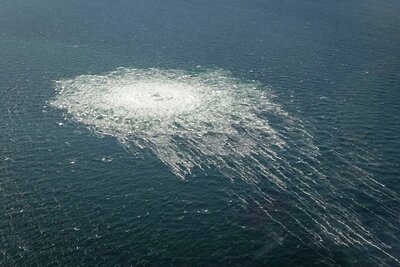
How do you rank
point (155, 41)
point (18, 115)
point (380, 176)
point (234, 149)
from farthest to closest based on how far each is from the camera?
point (155, 41)
point (18, 115)
point (234, 149)
point (380, 176)

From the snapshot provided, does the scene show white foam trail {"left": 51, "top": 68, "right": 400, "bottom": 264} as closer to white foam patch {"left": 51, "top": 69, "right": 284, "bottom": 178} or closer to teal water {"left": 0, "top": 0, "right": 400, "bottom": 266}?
white foam patch {"left": 51, "top": 69, "right": 284, "bottom": 178}

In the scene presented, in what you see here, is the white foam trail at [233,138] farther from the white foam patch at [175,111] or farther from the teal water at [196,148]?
the teal water at [196,148]

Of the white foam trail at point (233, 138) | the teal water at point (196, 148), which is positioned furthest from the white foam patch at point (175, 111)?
the teal water at point (196, 148)

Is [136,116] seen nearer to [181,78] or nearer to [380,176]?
[181,78]

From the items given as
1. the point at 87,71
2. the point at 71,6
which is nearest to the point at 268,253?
the point at 87,71

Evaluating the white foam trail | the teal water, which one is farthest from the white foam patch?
the teal water

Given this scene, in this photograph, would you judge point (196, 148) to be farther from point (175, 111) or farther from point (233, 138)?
point (175, 111)

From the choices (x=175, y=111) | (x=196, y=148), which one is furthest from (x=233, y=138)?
(x=175, y=111)
